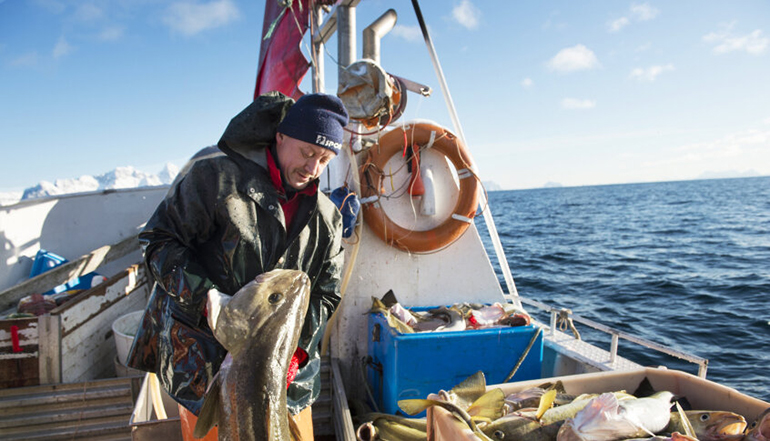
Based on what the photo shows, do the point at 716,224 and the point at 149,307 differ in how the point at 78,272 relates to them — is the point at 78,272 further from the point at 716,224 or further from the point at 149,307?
the point at 716,224

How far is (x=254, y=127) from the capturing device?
1.96m

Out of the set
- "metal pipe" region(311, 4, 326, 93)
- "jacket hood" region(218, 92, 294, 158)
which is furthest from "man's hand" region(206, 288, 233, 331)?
"metal pipe" region(311, 4, 326, 93)

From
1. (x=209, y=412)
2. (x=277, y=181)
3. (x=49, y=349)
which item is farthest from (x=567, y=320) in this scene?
(x=49, y=349)

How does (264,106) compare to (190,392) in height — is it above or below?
above

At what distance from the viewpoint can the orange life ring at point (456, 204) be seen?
13.3 feet

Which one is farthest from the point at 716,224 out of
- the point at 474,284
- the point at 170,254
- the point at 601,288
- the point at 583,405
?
the point at 170,254

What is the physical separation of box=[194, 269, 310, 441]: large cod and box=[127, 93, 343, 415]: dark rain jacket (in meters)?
0.31

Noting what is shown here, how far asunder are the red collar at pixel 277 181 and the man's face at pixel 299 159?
1.1 inches

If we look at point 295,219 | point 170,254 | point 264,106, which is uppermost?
point 264,106

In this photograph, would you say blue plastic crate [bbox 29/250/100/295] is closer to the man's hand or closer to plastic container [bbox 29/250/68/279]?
plastic container [bbox 29/250/68/279]

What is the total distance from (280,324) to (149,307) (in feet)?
2.74

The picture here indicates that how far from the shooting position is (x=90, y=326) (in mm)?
4160

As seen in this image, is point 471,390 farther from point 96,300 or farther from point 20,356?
point 96,300

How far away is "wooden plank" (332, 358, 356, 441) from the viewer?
9.53 feet
